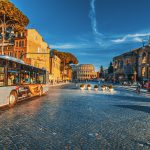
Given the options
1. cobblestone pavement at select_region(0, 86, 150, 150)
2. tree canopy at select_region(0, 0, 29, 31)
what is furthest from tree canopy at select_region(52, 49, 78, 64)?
cobblestone pavement at select_region(0, 86, 150, 150)

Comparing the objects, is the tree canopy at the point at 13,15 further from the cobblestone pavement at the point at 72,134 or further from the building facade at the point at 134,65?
the building facade at the point at 134,65

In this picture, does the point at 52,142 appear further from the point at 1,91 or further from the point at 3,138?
the point at 1,91

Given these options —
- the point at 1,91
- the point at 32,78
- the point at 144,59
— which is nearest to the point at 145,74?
the point at 144,59

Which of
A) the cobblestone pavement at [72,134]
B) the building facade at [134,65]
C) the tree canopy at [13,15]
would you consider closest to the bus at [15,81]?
the cobblestone pavement at [72,134]

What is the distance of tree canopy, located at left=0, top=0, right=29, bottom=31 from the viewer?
109 ft

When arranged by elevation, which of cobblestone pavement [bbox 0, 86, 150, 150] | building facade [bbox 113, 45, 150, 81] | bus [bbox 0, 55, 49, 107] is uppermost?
building facade [bbox 113, 45, 150, 81]

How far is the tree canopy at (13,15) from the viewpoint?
109 ft

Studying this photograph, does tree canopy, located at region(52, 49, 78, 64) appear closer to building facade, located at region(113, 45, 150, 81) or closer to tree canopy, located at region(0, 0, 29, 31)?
building facade, located at region(113, 45, 150, 81)

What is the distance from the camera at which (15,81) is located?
52.2ft

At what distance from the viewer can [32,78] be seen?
20781 millimetres

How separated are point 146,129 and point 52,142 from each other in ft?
12.4

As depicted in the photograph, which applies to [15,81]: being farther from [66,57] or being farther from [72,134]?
[66,57]

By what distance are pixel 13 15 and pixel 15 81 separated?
22.2m

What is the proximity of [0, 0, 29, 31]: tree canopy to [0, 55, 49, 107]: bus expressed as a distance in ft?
50.6
